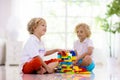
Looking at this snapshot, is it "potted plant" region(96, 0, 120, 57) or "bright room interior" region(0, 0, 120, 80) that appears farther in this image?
"bright room interior" region(0, 0, 120, 80)

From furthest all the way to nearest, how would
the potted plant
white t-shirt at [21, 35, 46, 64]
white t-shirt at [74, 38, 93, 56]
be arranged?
1. the potted plant
2. white t-shirt at [74, 38, 93, 56]
3. white t-shirt at [21, 35, 46, 64]

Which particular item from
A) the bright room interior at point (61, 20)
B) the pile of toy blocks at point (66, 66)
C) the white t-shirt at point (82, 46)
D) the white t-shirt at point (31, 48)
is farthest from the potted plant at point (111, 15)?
the white t-shirt at point (31, 48)

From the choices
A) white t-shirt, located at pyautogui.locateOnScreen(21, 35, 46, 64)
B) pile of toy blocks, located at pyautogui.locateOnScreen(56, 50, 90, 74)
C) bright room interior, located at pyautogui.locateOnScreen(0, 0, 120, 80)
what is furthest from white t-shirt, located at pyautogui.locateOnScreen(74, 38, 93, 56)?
bright room interior, located at pyautogui.locateOnScreen(0, 0, 120, 80)

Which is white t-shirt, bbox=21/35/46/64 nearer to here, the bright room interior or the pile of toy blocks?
the pile of toy blocks

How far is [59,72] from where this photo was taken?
13.1 ft

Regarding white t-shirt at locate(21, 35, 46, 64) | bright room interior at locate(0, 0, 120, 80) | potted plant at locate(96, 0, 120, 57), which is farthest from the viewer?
bright room interior at locate(0, 0, 120, 80)

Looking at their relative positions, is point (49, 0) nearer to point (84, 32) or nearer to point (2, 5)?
point (2, 5)

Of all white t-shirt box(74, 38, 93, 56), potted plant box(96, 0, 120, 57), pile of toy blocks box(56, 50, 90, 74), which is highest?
potted plant box(96, 0, 120, 57)

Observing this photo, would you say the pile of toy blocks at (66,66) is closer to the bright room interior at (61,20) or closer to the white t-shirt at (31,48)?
the white t-shirt at (31,48)

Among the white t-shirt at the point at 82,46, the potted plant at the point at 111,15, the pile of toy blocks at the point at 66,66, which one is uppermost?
the potted plant at the point at 111,15

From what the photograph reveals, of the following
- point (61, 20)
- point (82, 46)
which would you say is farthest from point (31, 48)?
point (61, 20)

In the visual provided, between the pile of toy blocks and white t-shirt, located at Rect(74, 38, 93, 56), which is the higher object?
white t-shirt, located at Rect(74, 38, 93, 56)

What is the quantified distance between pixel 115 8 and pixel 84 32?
1191 mm

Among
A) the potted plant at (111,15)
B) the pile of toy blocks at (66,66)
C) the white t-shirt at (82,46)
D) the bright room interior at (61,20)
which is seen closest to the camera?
the pile of toy blocks at (66,66)
